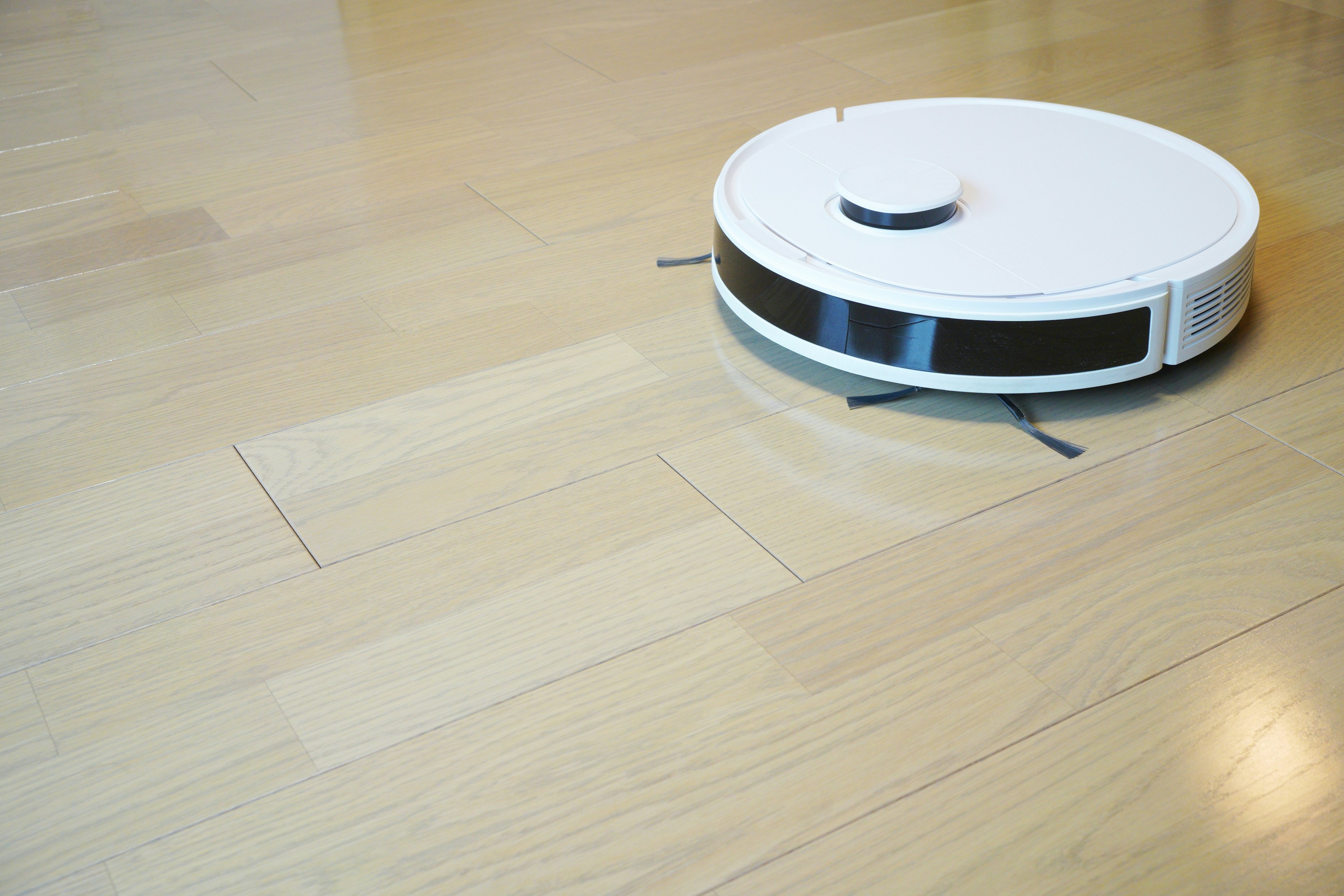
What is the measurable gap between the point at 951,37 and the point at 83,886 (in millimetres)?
1903

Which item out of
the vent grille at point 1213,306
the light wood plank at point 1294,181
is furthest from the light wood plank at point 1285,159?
the vent grille at point 1213,306

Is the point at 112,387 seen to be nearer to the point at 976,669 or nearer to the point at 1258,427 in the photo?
the point at 976,669

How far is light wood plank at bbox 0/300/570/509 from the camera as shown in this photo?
45.4 inches

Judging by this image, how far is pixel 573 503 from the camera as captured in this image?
1076 mm

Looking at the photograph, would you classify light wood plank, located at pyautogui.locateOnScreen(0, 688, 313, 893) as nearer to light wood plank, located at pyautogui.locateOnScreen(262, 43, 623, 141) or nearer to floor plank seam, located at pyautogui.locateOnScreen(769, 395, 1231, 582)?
floor plank seam, located at pyautogui.locateOnScreen(769, 395, 1231, 582)

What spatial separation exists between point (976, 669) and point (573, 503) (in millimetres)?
388

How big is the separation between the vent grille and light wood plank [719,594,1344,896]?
38 centimetres

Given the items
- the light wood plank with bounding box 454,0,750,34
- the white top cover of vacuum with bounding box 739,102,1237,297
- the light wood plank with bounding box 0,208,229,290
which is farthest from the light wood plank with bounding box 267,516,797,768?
the light wood plank with bounding box 454,0,750,34

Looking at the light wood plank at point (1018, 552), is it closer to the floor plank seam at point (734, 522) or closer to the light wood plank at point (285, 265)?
the floor plank seam at point (734, 522)

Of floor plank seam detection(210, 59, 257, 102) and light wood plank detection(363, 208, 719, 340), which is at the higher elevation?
floor plank seam detection(210, 59, 257, 102)

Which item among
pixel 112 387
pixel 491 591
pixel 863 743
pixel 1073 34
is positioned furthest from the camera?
pixel 1073 34

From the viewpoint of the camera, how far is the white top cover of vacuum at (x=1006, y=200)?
3.71 feet

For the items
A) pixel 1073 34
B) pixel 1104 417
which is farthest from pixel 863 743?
pixel 1073 34

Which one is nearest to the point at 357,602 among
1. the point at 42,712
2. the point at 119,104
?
the point at 42,712
